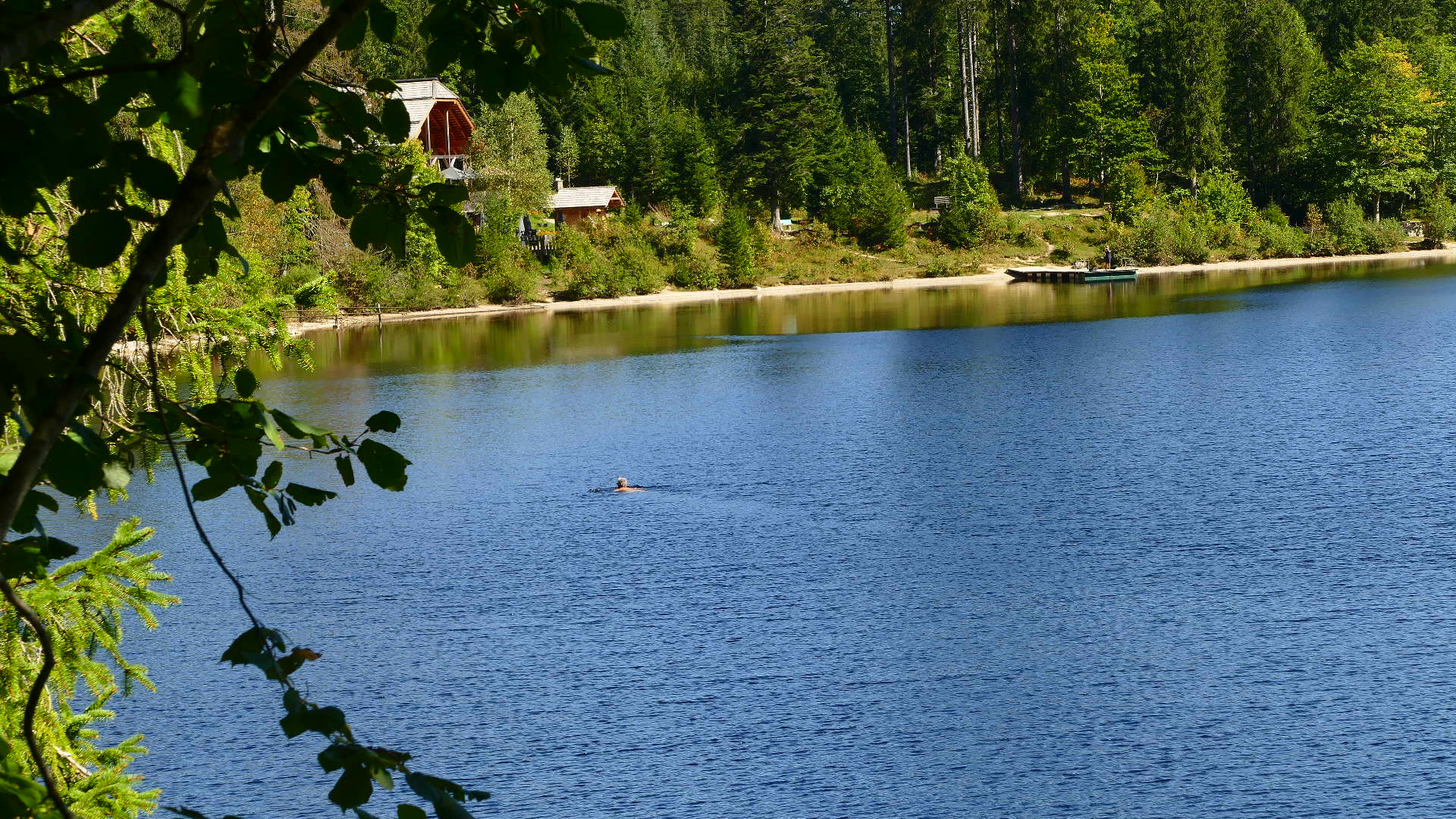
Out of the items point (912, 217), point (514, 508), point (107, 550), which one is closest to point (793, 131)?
point (912, 217)

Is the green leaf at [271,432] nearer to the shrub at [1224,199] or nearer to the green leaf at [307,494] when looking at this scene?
the green leaf at [307,494]

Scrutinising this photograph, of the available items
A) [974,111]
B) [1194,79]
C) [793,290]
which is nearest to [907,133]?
[974,111]

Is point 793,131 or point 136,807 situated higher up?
point 793,131

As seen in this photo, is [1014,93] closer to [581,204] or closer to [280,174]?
[581,204]

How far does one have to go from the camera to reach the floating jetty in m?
77.6

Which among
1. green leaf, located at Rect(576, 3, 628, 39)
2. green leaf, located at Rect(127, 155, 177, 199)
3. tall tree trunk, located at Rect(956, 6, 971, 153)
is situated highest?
tall tree trunk, located at Rect(956, 6, 971, 153)

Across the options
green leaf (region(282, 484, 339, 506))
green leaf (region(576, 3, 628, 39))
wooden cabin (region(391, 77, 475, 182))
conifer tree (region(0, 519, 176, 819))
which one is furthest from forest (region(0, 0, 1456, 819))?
green leaf (region(576, 3, 628, 39))

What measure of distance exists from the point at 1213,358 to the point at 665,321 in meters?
26.1

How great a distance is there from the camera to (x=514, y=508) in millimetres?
26406

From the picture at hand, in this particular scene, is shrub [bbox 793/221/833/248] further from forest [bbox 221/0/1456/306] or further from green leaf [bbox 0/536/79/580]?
green leaf [bbox 0/536/79/580]

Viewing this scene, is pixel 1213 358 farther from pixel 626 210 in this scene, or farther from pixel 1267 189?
pixel 1267 189

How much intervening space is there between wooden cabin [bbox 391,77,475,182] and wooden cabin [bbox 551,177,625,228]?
891 cm

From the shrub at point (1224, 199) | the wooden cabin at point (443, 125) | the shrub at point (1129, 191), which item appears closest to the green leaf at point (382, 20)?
the wooden cabin at point (443, 125)

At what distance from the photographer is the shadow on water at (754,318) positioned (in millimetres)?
51062
